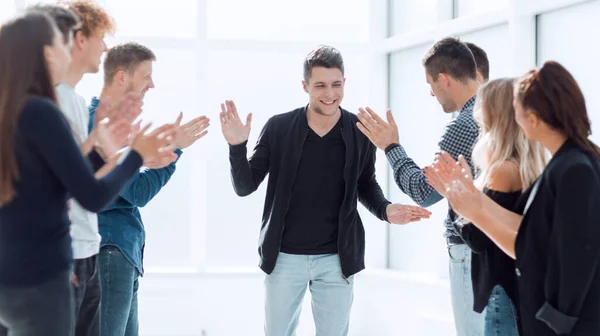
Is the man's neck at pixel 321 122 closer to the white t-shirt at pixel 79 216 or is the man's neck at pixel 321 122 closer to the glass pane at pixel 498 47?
the white t-shirt at pixel 79 216

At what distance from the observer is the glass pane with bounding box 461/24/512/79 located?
4.07 meters

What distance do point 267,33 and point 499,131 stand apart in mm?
3407

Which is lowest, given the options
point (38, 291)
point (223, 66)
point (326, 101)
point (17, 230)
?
point (38, 291)

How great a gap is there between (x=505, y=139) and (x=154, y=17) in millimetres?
3619

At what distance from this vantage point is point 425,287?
15.3ft

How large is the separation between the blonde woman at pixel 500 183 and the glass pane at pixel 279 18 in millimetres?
3295

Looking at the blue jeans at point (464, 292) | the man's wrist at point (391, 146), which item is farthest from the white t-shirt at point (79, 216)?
the blue jeans at point (464, 292)

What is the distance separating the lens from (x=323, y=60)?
3.10m

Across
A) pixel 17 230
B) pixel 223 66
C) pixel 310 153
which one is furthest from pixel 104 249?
pixel 223 66

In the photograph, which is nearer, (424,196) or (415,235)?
(424,196)

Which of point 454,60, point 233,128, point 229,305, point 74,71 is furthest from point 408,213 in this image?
point 229,305

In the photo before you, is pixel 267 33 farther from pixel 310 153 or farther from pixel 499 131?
pixel 499 131

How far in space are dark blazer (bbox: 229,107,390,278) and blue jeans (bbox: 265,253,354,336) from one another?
0.05 metres

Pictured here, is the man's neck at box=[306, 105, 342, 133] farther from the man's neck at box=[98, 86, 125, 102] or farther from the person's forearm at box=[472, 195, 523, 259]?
the person's forearm at box=[472, 195, 523, 259]
